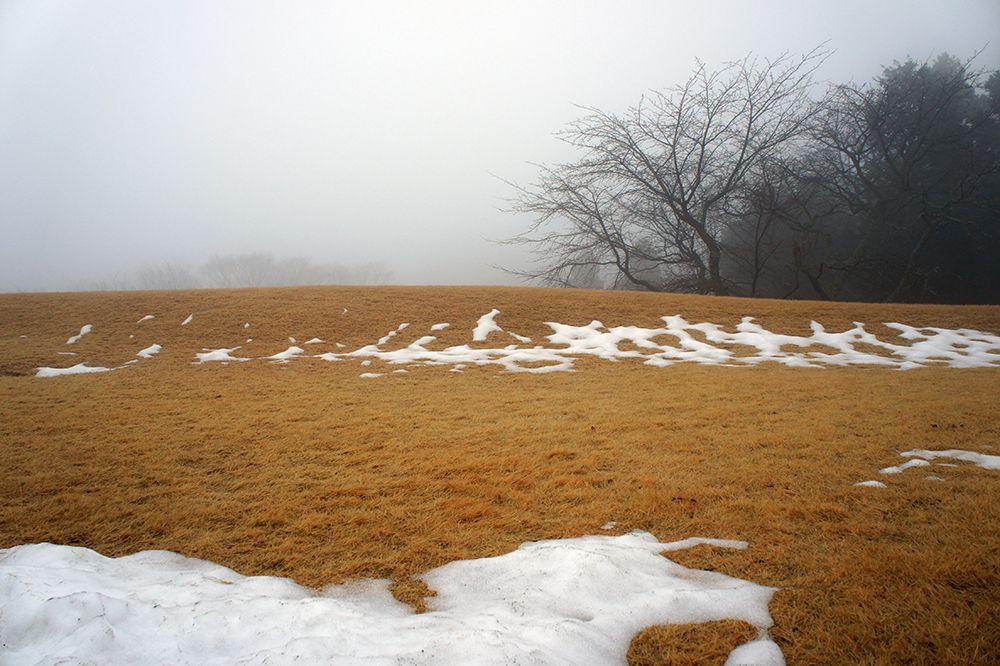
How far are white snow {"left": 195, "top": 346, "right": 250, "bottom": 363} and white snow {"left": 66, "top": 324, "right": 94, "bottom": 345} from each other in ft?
8.44

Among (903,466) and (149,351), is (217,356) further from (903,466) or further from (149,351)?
(903,466)

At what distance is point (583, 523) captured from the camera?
1973 mm

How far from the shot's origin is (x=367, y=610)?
4.66 feet

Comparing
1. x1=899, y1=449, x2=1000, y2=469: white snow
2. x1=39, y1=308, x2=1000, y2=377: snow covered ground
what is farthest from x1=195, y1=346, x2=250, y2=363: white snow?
x1=899, y1=449, x2=1000, y2=469: white snow

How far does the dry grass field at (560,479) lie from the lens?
1.41m

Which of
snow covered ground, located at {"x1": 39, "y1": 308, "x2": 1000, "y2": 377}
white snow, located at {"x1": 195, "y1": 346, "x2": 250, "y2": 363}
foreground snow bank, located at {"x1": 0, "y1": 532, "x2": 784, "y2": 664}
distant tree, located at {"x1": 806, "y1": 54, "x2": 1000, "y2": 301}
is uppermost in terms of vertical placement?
distant tree, located at {"x1": 806, "y1": 54, "x2": 1000, "y2": 301}

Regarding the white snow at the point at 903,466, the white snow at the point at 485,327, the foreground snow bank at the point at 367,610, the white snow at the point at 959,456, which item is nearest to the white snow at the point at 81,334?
the white snow at the point at 485,327

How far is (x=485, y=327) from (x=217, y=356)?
4.69 meters

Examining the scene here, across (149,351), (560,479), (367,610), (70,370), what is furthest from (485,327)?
(367,610)

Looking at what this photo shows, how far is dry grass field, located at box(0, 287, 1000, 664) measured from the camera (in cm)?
141

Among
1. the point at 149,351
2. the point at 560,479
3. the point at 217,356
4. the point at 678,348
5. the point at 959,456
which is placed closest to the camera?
the point at 560,479

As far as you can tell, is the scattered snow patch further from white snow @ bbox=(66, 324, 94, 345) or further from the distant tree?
the distant tree

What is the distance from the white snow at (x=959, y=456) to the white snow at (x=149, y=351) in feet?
30.8

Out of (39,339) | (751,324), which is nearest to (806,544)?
(751,324)
